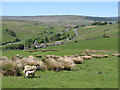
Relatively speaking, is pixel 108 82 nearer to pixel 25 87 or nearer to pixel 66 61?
pixel 25 87

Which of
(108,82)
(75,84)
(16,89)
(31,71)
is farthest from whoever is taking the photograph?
(31,71)

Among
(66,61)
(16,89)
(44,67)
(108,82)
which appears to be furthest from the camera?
(66,61)

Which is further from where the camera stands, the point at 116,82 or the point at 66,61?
the point at 66,61

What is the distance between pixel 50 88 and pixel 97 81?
4.10 m

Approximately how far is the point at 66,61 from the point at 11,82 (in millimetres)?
8091

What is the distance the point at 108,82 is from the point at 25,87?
576 centimetres

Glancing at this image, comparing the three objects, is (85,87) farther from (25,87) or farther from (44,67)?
(44,67)

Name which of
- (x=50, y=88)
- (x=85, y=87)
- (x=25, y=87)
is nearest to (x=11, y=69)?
(x=25, y=87)

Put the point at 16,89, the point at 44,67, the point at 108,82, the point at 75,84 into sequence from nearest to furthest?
the point at 16,89 → the point at 75,84 → the point at 108,82 → the point at 44,67

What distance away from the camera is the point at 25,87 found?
42.7 feet

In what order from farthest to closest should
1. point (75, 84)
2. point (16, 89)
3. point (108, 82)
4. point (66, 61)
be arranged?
1. point (66, 61)
2. point (108, 82)
3. point (75, 84)
4. point (16, 89)

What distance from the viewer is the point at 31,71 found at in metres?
17.1

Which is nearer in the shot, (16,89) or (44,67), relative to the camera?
(16,89)

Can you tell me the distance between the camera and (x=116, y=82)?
14.9m
